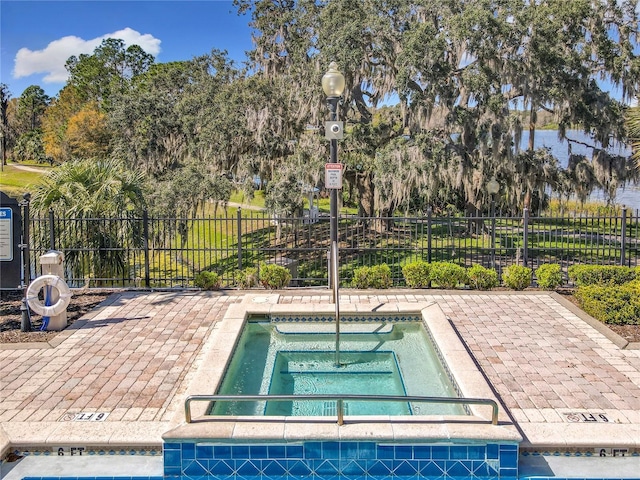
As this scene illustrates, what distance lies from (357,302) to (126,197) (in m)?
5.45

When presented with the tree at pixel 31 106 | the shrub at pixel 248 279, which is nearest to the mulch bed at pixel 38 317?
the shrub at pixel 248 279

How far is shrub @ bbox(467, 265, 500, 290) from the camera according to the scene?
9.91 m

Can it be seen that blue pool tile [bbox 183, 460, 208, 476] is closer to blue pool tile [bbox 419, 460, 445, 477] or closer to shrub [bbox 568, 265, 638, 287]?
blue pool tile [bbox 419, 460, 445, 477]

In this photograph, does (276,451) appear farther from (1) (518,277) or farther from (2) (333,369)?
(1) (518,277)

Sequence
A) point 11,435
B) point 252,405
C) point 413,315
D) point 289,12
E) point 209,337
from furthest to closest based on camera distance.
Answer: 1. point 289,12
2. point 413,315
3. point 209,337
4. point 252,405
5. point 11,435

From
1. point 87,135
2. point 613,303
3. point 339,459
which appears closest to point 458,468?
point 339,459

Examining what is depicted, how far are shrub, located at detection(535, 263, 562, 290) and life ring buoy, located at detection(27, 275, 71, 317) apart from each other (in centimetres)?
772

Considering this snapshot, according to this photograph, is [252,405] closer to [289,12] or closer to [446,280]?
[446,280]

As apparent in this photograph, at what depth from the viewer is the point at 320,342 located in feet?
24.7

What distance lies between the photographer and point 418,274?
10.0m

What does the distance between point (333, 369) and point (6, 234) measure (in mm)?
4829

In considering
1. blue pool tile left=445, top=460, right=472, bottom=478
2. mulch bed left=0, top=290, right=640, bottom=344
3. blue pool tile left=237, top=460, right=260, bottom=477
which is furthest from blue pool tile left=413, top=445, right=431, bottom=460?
mulch bed left=0, top=290, right=640, bottom=344

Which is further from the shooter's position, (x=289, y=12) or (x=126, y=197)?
(x=289, y=12)

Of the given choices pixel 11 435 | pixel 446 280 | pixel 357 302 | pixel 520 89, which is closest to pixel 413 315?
pixel 357 302
